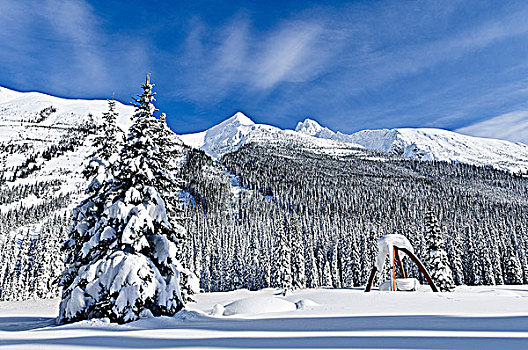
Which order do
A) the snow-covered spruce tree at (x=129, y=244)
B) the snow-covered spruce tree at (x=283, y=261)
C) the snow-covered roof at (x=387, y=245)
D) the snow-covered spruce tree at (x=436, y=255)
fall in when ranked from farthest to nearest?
the snow-covered spruce tree at (x=283, y=261) → the snow-covered spruce tree at (x=436, y=255) → the snow-covered roof at (x=387, y=245) → the snow-covered spruce tree at (x=129, y=244)

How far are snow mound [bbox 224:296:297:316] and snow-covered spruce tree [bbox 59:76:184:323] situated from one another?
2.77m

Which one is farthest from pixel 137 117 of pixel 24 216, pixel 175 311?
pixel 24 216

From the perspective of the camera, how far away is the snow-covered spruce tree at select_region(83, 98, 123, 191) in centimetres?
1448

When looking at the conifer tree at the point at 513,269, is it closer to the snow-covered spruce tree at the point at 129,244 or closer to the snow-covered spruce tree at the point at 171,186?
the snow-covered spruce tree at the point at 171,186

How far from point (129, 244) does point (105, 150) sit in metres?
5.30

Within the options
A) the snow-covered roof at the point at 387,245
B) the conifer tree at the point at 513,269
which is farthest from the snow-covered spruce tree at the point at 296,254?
the conifer tree at the point at 513,269

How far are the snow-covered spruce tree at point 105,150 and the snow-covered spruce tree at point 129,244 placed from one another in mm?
A: 460

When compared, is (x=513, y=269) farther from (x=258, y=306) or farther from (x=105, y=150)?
(x=105, y=150)

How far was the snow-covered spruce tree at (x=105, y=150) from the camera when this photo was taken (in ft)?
47.5

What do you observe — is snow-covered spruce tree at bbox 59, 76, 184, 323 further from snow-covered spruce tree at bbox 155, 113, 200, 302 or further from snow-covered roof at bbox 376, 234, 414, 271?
snow-covered roof at bbox 376, 234, 414, 271

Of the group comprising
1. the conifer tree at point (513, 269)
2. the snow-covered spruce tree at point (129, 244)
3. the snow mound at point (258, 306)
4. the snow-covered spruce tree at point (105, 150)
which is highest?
the snow-covered spruce tree at point (105, 150)

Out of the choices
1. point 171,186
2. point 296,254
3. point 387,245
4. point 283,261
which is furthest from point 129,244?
point 296,254

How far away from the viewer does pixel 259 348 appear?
229 inches

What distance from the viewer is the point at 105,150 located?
15625 mm
